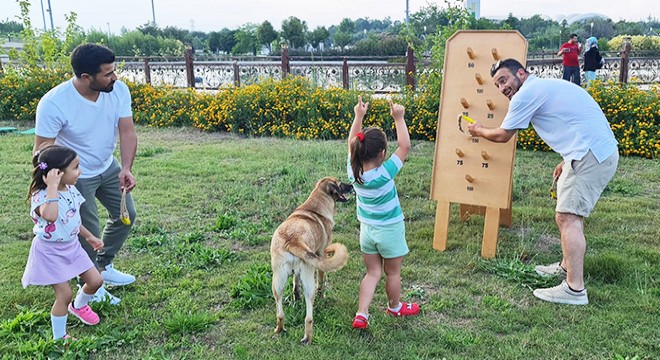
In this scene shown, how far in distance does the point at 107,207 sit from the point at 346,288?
79.5 inches

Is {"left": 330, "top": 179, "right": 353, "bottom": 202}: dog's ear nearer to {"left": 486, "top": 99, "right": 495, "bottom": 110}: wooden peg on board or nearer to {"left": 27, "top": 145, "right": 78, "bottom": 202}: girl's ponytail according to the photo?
{"left": 486, "top": 99, "right": 495, "bottom": 110}: wooden peg on board

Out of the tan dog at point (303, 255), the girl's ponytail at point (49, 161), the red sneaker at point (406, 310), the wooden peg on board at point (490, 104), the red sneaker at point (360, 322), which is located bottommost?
the red sneaker at point (406, 310)

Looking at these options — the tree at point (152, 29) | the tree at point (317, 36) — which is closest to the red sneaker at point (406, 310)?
the tree at point (317, 36)

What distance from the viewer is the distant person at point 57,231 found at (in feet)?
10.6

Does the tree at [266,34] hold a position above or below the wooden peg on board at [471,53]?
above

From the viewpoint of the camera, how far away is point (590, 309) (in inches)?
156

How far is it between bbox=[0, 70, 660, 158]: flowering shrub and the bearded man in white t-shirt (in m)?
6.17

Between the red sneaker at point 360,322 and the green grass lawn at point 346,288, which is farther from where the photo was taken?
the red sneaker at point 360,322

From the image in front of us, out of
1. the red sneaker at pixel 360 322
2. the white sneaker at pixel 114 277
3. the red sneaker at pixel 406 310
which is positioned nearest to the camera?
the red sneaker at pixel 360 322

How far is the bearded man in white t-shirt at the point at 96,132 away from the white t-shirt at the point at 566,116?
9.72 feet

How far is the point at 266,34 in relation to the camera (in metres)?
29.5

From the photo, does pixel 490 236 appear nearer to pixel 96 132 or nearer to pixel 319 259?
pixel 319 259

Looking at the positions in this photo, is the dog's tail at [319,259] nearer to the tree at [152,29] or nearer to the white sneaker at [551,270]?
the white sneaker at [551,270]

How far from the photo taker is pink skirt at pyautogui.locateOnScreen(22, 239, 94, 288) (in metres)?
3.36
